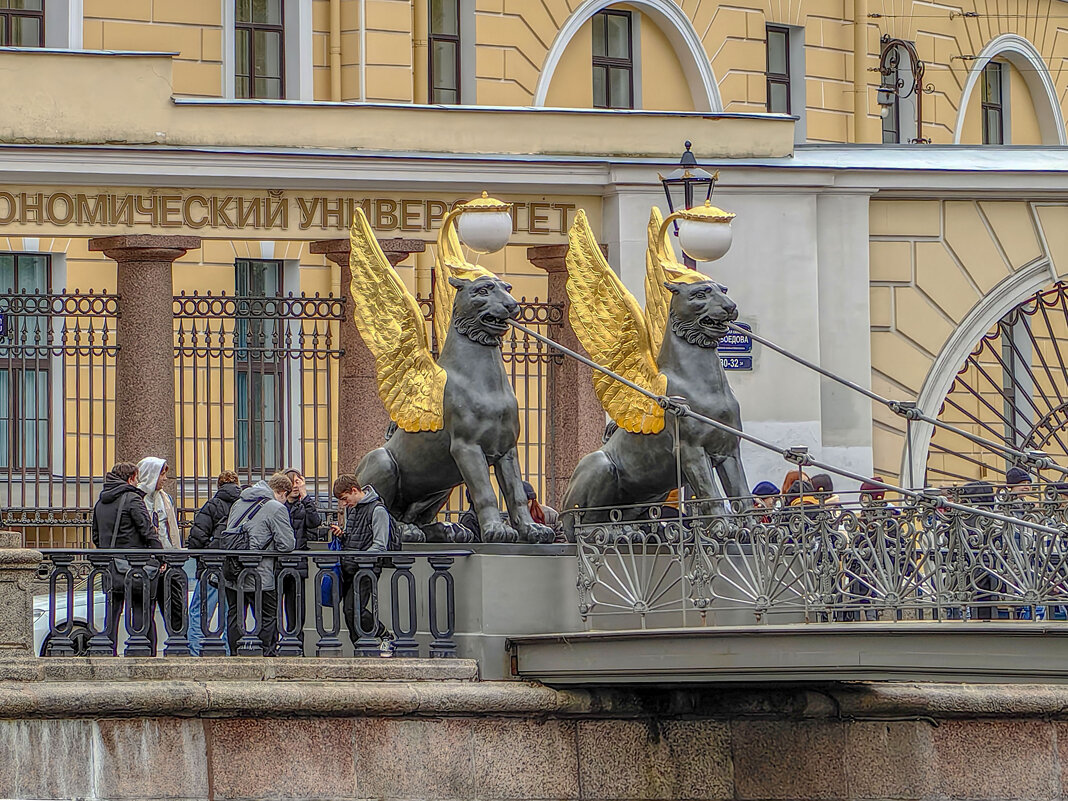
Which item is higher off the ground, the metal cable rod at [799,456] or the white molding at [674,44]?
the white molding at [674,44]

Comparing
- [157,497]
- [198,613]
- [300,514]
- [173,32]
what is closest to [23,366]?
[157,497]

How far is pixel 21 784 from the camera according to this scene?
45.3 ft

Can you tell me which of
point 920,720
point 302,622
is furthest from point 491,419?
point 920,720

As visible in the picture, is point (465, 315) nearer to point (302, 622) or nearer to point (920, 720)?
point (302, 622)

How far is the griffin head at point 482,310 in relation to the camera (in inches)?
628

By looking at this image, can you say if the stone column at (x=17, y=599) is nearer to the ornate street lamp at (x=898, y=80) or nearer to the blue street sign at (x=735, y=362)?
the blue street sign at (x=735, y=362)

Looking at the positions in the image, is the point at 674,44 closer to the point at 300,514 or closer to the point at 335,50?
the point at 335,50

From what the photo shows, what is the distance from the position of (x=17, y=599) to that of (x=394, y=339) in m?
3.06

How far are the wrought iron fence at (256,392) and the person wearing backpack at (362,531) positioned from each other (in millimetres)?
3695

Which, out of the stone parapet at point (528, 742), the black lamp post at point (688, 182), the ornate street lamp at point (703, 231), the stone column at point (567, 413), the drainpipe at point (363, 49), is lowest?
the stone parapet at point (528, 742)

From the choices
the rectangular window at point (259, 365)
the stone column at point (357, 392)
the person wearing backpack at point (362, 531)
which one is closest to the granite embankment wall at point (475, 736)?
the person wearing backpack at point (362, 531)

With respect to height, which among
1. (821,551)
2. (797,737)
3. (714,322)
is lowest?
(797,737)

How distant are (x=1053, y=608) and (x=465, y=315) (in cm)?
382

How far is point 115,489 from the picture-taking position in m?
15.6
